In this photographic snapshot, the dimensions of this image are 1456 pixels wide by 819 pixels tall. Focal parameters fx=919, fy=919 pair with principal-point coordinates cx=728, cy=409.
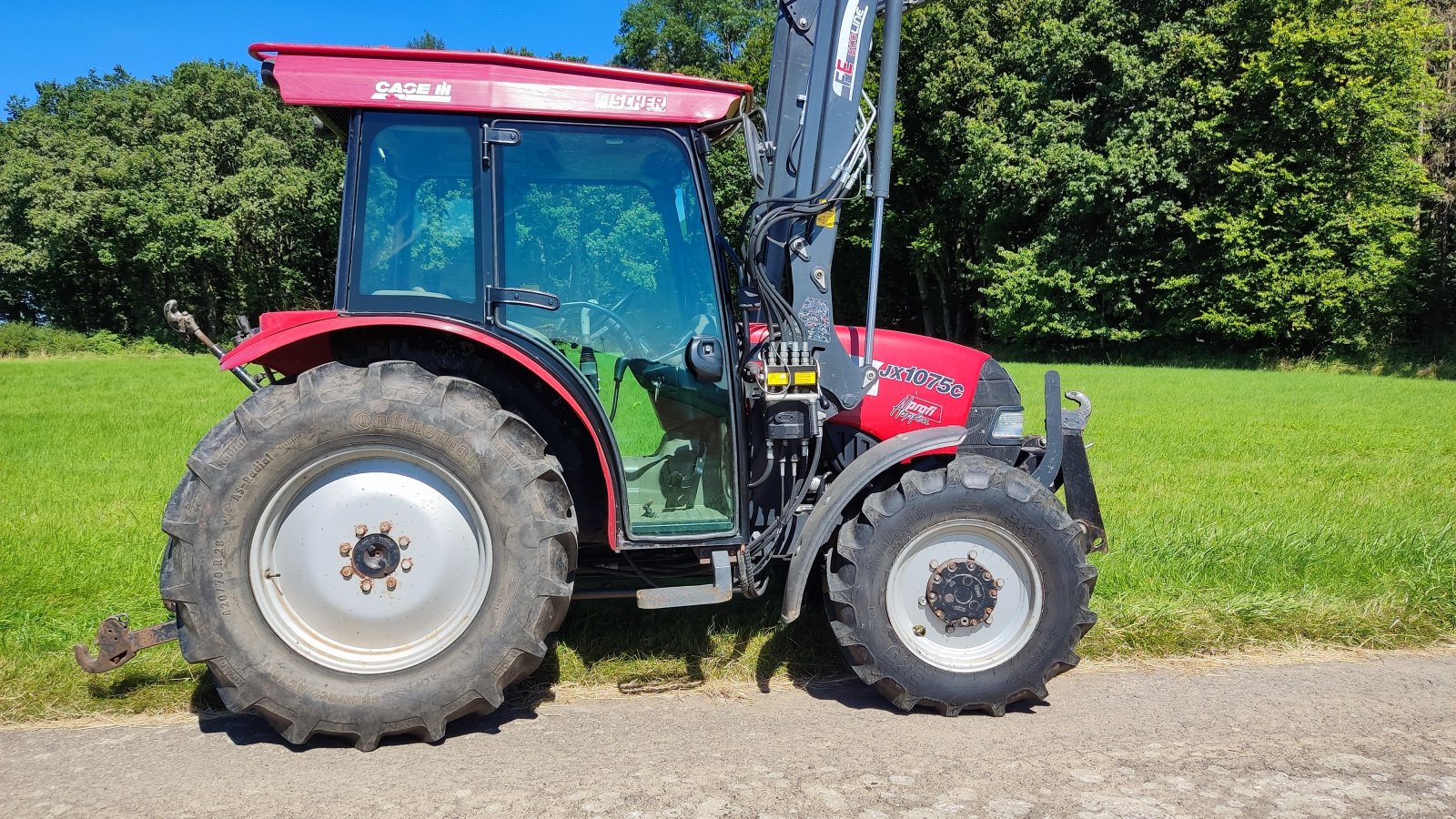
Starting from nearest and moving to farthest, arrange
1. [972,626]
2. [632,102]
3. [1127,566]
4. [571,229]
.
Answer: [632,102] → [571,229] → [972,626] → [1127,566]

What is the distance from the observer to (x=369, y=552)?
3307 millimetres

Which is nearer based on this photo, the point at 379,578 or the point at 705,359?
the point at 379,578

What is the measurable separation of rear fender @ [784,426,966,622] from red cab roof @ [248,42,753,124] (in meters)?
1.54

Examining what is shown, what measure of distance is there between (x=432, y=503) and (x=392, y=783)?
0.94 m

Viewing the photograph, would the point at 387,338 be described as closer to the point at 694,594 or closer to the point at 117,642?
the point at 117,642

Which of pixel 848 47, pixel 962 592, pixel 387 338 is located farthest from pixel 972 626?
pixel 387 338

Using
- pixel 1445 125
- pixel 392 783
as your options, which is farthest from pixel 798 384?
pixel 1445 125

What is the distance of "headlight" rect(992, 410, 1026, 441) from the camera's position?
411cm

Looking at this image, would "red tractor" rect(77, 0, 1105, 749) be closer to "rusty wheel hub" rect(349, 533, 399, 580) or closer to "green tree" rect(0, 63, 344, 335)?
"rusty wheel hub" rect(349, 533, 399, 580)

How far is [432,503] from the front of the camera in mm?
3334

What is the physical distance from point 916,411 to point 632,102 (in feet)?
5.76

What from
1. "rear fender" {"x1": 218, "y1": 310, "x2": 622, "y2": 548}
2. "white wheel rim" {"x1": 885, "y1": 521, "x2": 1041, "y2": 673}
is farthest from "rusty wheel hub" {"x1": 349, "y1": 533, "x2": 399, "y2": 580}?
"white wheel rim" {"x1": 885, "y1": 521, "x2": 1041, "y2": 673}

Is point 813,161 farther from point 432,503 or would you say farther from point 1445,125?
point 1445,125

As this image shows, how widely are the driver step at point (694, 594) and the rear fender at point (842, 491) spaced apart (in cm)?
24
